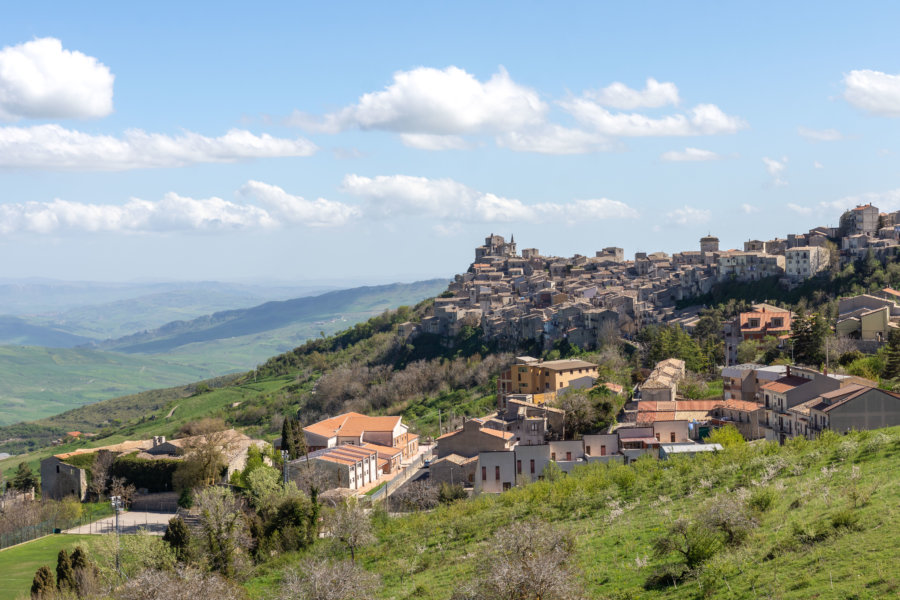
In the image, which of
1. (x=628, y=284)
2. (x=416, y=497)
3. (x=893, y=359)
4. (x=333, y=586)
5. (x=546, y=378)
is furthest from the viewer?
(x=628, y=284)

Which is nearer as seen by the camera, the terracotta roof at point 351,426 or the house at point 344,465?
the house at point 344,465

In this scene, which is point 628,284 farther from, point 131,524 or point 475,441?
point 131,524

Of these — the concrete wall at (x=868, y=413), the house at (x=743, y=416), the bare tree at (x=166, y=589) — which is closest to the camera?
the bare tree at (x=166, y=589)

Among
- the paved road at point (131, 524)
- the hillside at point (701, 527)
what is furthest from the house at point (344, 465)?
the hillside at point (701, 527)

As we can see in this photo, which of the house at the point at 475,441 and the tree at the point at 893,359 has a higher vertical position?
the tree at the point at 893,359

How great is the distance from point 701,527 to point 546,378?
41410 millimetres

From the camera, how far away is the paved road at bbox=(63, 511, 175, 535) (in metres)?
45.3

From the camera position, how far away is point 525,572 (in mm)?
18719

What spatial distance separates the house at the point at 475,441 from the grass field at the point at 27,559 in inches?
768

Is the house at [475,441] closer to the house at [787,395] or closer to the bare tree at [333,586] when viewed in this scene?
the house at [787,395]

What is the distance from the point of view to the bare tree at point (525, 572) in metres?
18.5

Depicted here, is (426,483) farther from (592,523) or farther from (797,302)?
(797,302)

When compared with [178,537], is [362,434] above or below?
below

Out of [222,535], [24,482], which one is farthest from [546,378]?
[24,482]
